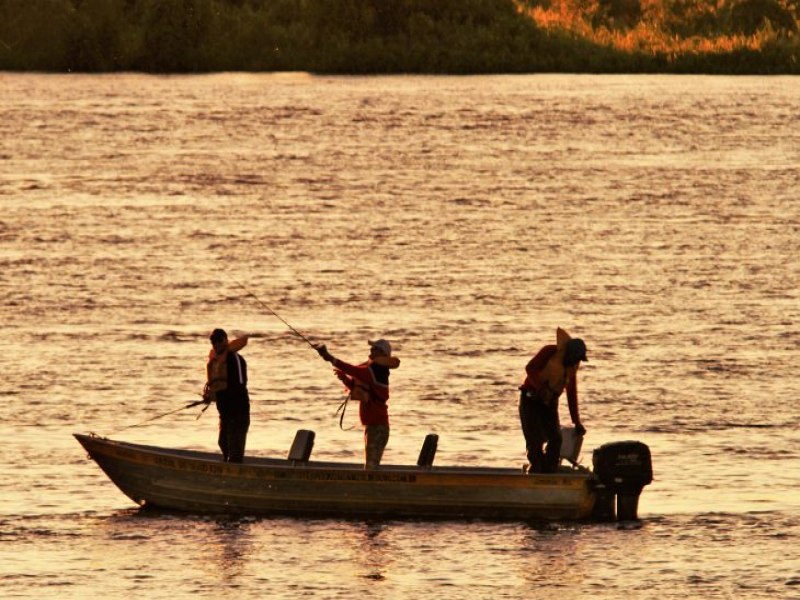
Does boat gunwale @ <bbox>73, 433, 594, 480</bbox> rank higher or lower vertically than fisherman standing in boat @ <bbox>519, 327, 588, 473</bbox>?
lower

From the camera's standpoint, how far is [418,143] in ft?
321

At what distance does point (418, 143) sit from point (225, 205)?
85.8 feet

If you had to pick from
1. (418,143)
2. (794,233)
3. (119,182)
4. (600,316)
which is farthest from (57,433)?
(418,143)

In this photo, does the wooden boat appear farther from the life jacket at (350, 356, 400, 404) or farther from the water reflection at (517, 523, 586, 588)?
the life jacket at (350, 356, 400, 404)

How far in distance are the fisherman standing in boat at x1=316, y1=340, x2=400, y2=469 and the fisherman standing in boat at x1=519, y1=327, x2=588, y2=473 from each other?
171cm

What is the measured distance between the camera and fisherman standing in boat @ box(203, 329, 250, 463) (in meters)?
26.8

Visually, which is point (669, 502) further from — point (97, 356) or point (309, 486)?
point (97, 356)

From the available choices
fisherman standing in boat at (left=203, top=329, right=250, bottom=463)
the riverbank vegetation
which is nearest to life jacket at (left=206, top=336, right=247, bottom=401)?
fisherman standing in boat at (left=203, top=329, right=250, bottom=463)

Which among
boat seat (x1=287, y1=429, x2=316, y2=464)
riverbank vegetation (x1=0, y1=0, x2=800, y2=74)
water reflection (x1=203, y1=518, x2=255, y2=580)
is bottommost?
water reflection (x1=203, y1=518, x2=255, y2=580)

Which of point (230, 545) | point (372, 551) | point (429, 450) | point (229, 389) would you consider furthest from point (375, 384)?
point (230, 545)

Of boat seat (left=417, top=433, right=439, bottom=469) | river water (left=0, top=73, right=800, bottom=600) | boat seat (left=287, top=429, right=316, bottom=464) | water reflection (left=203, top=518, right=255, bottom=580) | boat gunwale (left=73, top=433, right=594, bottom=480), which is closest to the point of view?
water reflection (left=203, top=518, right=255, bottom=580)

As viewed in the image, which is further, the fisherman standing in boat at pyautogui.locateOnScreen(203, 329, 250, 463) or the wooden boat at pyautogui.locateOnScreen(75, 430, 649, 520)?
the fisherman standing in boat at pyautogui.locateOnScreen(203, 329, 250, 463)

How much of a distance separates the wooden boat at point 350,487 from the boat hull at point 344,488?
0.04 ft

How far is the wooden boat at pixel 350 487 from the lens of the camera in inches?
1045
